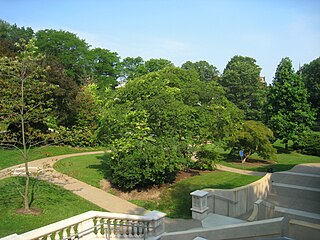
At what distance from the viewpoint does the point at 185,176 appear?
1477 centimetres

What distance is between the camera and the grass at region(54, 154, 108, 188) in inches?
557

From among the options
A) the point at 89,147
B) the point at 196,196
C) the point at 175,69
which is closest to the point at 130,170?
the point at 196,196

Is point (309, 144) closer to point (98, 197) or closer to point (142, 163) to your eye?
point (142, 163)

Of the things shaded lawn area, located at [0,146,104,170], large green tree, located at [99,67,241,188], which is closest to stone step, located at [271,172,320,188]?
large green tree, located at [99,67,241,188]

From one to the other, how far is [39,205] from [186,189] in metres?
6.34

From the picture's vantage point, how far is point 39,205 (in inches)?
403

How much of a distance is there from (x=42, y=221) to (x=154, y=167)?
495 centimetres

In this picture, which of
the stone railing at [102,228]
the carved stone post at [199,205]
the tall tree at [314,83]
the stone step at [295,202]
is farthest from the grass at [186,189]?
the tall tree at [314,83]

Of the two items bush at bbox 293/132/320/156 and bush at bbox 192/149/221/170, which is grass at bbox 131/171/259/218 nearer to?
bush at bbox 192/149/221/170

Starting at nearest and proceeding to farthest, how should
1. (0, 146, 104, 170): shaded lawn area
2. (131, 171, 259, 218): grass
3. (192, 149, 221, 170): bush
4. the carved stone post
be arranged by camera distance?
the carved stone post, (131, 171, 259, 218): grass, (192, 149, 221, 170): bush, (0, 146, 104, 170): shaded lawn area

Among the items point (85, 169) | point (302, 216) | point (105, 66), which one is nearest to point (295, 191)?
point (302, 216)

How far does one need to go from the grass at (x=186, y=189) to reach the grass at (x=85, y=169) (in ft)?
11.3

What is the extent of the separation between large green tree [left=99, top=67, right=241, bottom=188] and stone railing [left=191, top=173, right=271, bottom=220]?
6.93 feet

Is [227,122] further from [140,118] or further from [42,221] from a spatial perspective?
[42,221]
